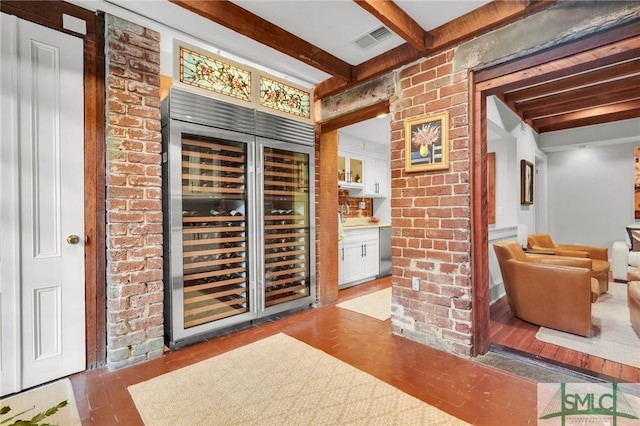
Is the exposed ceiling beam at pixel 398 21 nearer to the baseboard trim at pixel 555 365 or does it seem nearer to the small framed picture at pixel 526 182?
the baseboard trim at pixel 555 365

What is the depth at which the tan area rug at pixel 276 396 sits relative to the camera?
1.67 metres

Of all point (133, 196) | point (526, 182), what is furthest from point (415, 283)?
point (526, 182)

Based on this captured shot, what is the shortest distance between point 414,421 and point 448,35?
2675 mm

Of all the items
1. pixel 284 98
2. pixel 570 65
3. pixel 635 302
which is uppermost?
pixel 284 98

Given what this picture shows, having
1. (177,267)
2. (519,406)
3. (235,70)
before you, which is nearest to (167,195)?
(177,267)

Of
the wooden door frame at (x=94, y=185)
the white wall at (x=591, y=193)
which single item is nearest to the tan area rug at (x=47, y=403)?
the wooden door frame at (x=94, y=185)

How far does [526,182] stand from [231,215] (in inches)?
167

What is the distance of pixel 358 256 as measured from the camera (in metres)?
4.64

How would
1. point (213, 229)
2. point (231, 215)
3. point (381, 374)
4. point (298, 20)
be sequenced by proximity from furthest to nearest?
point (231, 215) → point (213, 229) → point (298, 20) → point (381, 374)

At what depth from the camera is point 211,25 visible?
2365mm

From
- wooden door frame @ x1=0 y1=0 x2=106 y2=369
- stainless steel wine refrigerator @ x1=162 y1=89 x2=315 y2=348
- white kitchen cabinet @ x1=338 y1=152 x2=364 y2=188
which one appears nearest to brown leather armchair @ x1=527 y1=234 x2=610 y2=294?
white kitchen cabinet @ x1=338 y1=152 x2=364 y2=188

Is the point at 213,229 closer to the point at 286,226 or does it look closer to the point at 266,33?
the point at 286,226

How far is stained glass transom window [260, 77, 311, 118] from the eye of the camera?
3.08 m

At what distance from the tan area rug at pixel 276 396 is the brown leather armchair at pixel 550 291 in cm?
187
